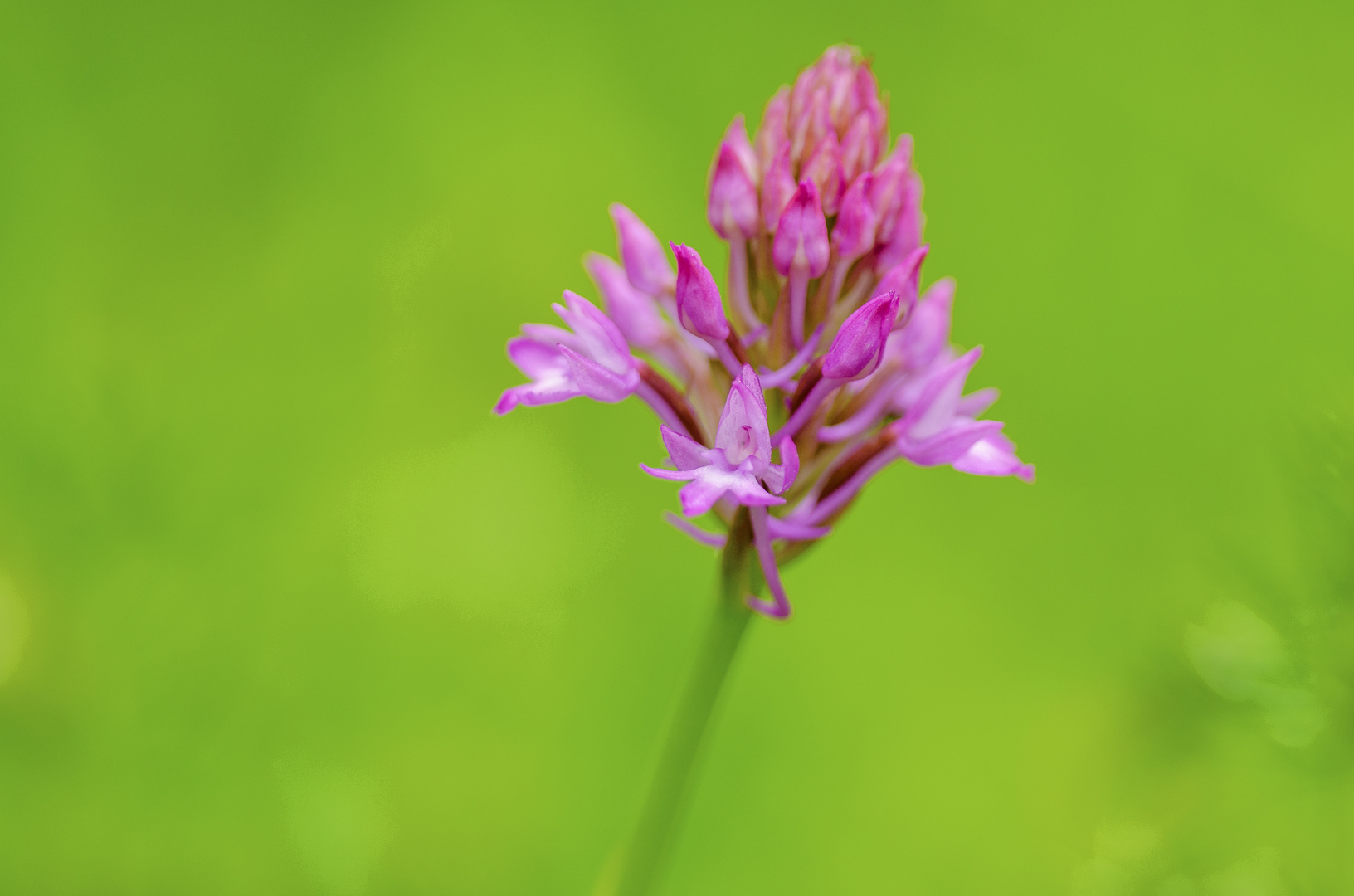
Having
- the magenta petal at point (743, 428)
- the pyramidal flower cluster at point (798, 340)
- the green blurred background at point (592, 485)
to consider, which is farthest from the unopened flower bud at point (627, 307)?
the green blurred background at point (592, 485)

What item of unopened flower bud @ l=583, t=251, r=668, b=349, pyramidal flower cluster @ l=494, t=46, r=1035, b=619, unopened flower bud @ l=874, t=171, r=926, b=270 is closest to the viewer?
pyramidal flower cluster @ l=494, t=46, r=1035, b=619

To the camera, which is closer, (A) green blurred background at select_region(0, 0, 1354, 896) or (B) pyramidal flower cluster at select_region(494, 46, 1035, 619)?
(B) pyramidal flower cluster at select_region(494, 46, 1035, 619)

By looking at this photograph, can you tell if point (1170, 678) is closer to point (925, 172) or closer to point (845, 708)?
point (845, 708)

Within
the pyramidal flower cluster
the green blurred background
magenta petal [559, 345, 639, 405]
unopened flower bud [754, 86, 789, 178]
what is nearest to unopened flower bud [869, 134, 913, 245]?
the pyramidal flower cluster

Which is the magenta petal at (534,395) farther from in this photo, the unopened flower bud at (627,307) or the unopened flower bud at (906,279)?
the unopened flower bud at (906,279)

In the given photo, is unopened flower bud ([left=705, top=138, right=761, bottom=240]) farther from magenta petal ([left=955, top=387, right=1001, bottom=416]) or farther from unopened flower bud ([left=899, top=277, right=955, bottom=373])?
magenta petal ([left=955, top=387, right=1001, bottom=416])

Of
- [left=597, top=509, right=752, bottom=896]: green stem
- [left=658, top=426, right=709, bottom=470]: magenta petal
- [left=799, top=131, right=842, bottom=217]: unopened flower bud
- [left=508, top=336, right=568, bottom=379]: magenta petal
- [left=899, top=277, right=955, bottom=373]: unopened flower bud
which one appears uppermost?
[left=799, top=131, right=842, bottom=217]: unopened flower bud
